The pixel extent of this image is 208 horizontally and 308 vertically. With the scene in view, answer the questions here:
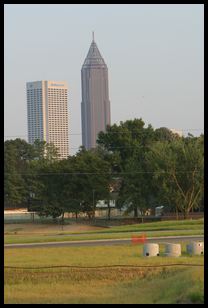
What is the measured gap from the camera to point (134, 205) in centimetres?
7531

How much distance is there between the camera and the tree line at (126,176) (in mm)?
69875

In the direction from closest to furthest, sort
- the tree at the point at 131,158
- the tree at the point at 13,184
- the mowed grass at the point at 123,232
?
1. the mowed grass at the point at 123,232
2. the tree at the point at 131,158
3. the tree at the point at 13,184

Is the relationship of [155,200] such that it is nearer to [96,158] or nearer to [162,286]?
[96,158]

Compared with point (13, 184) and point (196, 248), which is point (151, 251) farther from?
point (13, 184)

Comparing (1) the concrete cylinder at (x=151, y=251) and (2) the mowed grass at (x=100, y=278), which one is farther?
(1) the concrete cylinder at (x=151, y=251)

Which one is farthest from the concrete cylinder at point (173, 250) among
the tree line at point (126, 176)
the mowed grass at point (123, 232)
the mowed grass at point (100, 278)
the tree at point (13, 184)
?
the tree at point (13, 184)

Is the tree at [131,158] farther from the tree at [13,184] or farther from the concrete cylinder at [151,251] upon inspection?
the concrete cylinder at [151,251]

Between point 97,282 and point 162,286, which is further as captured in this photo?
point 97,282

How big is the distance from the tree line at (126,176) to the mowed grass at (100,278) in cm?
3421

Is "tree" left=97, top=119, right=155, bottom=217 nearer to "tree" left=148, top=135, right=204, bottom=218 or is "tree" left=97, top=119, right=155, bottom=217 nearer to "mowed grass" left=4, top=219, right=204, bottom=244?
"tree" left=148, top=135, right=204, bottom=218

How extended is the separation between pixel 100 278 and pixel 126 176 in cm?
4988

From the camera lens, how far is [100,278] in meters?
25.7
